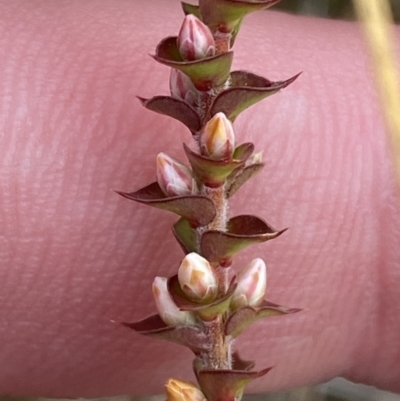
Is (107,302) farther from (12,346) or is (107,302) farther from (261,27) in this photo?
(261,27)

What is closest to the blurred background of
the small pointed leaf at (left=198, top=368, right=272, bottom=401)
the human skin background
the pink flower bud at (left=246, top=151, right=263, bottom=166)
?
the human skin background

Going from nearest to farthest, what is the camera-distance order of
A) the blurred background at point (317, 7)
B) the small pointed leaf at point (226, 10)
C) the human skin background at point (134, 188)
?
1. the small pointed leaf at point (226, 10)
2. the human skin background at point (134, 188)
3. the blurred background at point (317, 7)

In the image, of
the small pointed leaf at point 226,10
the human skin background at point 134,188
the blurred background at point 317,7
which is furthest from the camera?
the blurred background at point 317,7

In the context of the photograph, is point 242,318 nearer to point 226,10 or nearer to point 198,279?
point 198,279

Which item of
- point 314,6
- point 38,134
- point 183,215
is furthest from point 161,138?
point 314,6

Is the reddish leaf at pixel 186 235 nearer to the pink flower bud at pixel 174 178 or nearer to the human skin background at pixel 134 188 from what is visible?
the pink flower bud at pixel 174 178

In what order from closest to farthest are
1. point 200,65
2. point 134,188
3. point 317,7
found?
point 200,65 < point 134,188 < point 317,7

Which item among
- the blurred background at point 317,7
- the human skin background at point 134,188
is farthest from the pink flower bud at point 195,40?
the blurred background at point 317,7

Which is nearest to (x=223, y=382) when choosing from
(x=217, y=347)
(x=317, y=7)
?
(x=217, y=347)
